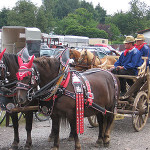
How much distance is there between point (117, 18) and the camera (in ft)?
187

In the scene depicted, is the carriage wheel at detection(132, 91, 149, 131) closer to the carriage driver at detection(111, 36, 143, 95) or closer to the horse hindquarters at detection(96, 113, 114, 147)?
the carriage driver at detection(111, 36, 143, 95)

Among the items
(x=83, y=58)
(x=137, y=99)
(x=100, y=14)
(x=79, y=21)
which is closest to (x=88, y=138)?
(x=137, y=99)

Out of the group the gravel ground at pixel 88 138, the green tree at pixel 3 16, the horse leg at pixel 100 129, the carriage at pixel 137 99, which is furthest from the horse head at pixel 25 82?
the green tree at pixel 3 16

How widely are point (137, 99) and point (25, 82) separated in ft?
10.6

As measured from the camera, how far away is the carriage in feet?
21.3

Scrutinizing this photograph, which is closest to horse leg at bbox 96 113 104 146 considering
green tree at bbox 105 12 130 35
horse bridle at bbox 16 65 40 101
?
horse bridle at bbox 16 65 40 101

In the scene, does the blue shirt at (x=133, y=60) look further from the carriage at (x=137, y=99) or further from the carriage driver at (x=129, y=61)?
the carriage at (x=137, y=99)

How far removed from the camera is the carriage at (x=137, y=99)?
649cm

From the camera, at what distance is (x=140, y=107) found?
22.1ft

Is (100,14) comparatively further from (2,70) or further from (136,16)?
(2,70)

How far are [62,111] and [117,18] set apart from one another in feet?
179

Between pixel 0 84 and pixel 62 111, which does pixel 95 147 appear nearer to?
pixel 62 111

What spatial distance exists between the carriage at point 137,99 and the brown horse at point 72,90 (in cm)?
71

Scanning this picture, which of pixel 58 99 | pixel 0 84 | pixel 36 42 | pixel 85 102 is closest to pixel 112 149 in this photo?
pixel 85 102
